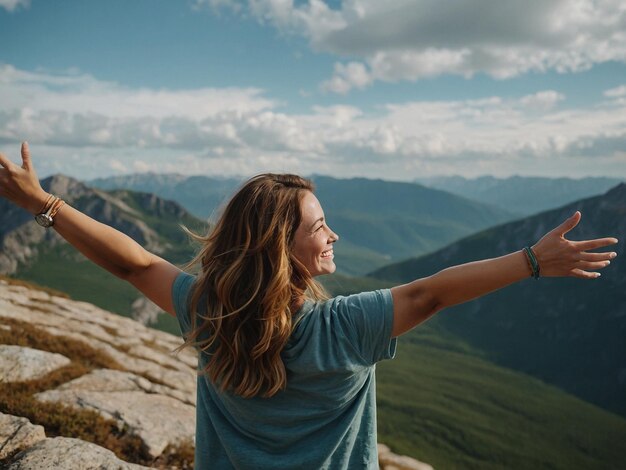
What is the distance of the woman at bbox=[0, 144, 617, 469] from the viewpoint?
→ 3.82 m

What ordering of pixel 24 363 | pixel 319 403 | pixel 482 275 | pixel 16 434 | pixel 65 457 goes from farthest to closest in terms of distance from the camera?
pixel 24 363 < pixel 16 434 < pixel 65 457 < pixel 319 403 < pixel 482 275

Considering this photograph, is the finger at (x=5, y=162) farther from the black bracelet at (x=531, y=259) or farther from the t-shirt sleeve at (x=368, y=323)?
the black bracelet at (x=531, y=259)

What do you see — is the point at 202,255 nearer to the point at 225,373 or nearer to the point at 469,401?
the point at 225,373

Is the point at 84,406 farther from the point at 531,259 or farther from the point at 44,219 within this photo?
the point at 531,259

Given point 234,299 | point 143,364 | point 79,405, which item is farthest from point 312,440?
point 143,364

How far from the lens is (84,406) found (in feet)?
32.2

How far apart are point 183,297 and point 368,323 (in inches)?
75.8

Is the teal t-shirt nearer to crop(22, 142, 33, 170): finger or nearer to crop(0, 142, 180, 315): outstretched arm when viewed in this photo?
crop(0, 142, 180, 315): outstretched arm

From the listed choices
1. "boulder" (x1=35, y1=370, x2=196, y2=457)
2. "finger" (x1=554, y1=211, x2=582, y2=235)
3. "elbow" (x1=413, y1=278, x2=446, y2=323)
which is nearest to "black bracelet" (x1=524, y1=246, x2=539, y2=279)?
"finger" (x1=554, y1=211, x2=582, y2=235)

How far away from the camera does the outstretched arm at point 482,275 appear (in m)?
3.71

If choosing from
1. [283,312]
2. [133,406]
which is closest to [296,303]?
[283,312]

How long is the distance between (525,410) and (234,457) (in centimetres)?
19257

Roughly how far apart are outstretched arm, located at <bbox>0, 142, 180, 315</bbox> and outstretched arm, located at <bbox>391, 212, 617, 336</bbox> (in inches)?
95.8

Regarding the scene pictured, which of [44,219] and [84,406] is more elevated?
[44,219]
